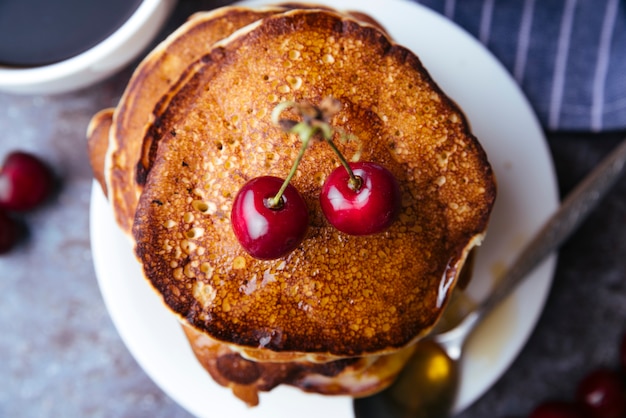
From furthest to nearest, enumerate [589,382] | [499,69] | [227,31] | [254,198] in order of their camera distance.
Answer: [589,382]
[499,69]
[227,31]
[254,198]

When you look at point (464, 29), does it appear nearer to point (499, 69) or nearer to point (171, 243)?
point (499, 69)

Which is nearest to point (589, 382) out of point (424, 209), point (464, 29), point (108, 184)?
point (424, 209)

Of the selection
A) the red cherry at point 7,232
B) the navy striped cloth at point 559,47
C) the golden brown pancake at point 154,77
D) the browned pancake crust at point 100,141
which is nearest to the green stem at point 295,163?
the golden brown pancake at point 154,77

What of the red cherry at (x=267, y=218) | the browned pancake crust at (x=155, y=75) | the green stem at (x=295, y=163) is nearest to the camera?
the green stem at (x=295, y=163)

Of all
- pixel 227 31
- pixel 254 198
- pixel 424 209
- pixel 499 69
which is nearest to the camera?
pixel 254 198

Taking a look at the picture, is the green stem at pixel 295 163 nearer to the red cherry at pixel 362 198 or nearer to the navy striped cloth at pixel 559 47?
the red cherry at pixel 362 198

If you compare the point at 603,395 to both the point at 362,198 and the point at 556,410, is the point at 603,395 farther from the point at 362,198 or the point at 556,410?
the point at 362,198

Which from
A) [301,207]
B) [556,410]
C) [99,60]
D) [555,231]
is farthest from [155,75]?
[556,410]
